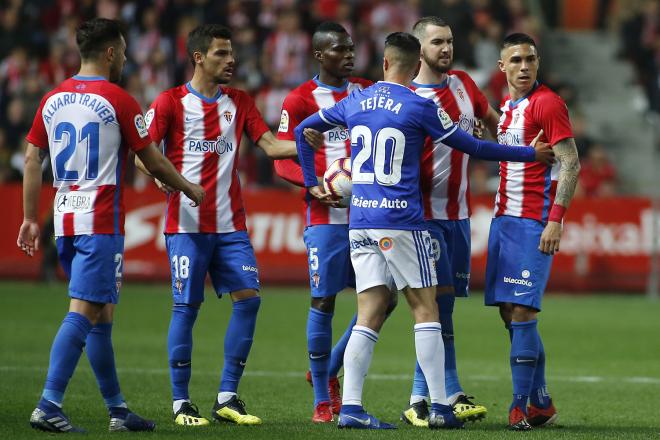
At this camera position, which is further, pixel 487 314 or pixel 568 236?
pixel 568 236

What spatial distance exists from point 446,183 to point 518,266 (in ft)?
2.74

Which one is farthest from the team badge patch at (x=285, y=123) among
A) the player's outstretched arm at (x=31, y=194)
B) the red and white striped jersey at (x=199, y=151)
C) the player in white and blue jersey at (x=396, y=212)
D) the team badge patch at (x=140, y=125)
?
the player's outstretched arm at (x=31, y=194)

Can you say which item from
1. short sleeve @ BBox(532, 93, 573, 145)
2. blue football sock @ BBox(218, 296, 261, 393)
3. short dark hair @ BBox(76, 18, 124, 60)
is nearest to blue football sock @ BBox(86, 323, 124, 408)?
blue football sock @ BBox(218, 296, 261, 393)

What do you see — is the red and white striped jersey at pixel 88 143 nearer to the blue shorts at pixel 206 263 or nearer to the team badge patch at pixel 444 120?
the blue shorts at pixel 206 263

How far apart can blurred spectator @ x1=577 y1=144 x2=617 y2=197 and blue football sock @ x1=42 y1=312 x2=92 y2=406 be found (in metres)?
14.9

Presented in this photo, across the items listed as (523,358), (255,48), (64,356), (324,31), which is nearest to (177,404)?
(64,356)

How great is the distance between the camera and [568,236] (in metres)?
19.5

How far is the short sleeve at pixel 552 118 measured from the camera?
7.95 metres

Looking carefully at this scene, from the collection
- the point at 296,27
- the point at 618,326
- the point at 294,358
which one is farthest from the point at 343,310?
the point at 296,27

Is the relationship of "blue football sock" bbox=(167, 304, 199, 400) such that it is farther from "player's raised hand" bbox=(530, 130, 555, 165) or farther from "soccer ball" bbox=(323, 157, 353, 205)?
"player's raised hand" bbox=(530, 130, 555, 165)

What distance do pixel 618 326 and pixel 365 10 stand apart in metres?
11.7

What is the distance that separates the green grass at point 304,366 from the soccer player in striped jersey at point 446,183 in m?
0.57

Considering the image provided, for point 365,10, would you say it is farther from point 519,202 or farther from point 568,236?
point 519,202

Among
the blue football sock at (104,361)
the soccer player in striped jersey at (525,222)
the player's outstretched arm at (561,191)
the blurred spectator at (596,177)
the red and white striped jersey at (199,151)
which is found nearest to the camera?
the blue football sock at (104,361)
